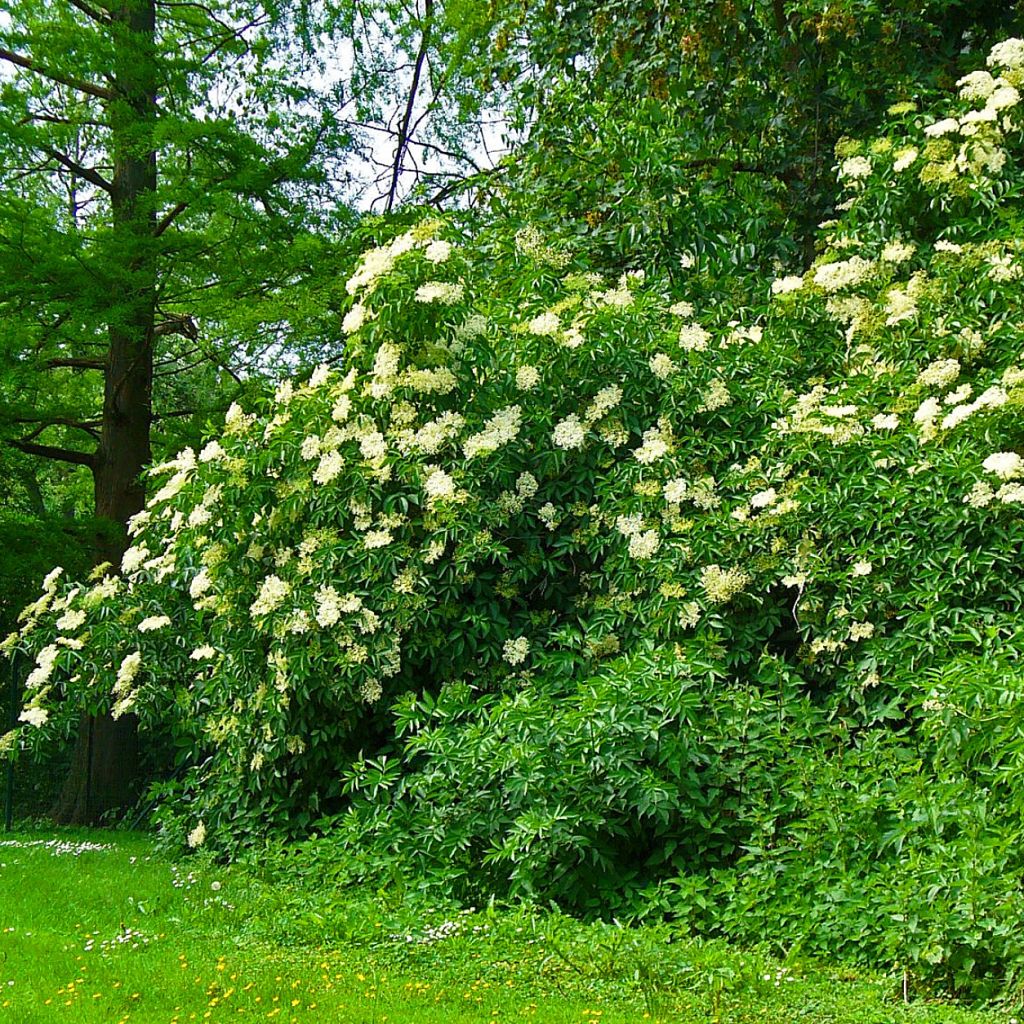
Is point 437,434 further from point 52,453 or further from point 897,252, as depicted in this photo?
point 52,453

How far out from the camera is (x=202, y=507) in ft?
23.9

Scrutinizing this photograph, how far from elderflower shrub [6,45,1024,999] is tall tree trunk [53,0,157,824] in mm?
2906

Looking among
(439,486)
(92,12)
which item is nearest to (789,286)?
(439,486)

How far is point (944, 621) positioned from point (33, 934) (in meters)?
4.67

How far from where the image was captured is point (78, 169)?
11.5 metres

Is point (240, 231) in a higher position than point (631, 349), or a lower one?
higher

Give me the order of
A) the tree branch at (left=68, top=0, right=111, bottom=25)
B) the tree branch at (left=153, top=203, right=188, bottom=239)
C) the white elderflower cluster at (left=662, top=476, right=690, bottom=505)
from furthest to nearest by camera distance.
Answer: the tree branch at (left=68, top=0, right=111, bottom=25) → the tree branch at (left=153, top=203, right=188, bottom=239) → the white elderflower cluster at (left=662, top=476, right=690, bottom=505)

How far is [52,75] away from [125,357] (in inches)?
108

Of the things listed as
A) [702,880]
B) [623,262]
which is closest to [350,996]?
[702,880]

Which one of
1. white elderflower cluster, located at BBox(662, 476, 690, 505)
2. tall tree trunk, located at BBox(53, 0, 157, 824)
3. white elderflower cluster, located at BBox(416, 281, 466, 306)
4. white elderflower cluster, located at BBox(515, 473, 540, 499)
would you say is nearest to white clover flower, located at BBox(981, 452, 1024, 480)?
white elderflower cluster, located at BBox(662, 476, 690, 505)

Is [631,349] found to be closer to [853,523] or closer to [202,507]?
[853,523]

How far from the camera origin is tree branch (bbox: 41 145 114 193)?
1101 centimetres

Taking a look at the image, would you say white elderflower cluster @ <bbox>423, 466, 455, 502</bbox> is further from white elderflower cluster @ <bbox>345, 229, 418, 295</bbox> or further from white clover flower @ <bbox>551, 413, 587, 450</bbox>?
white elderflower cluster @ <bbox>345, 229, 418, 295</bbox>

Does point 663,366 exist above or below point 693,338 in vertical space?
below
